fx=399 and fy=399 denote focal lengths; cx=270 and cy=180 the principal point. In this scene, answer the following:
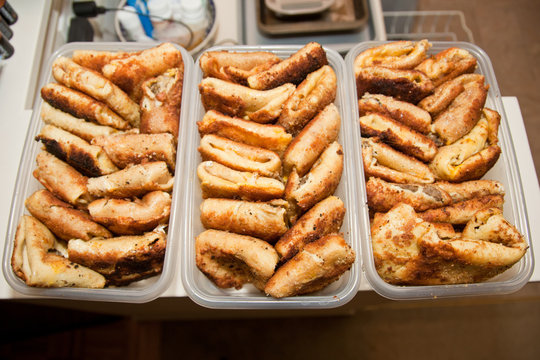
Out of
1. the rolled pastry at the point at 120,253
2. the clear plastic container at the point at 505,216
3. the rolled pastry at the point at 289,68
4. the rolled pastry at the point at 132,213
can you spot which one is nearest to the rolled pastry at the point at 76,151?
the rolled pastry at the point at 132,213

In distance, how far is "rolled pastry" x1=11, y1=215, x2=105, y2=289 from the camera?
101 centimetres

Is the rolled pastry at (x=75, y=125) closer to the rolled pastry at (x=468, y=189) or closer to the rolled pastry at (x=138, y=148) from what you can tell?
the rolled pastry at (x=138, y=148)

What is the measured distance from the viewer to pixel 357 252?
107 cm

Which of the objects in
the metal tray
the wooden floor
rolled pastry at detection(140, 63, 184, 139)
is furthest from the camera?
the wooden floor

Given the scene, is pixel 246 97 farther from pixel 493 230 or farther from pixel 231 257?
pixel 493 230

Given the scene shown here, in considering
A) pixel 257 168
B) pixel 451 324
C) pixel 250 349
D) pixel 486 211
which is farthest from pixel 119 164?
pixel 451 324

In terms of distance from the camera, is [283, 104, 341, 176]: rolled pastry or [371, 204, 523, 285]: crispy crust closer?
[371, 204, 523, 285]: crispy crust

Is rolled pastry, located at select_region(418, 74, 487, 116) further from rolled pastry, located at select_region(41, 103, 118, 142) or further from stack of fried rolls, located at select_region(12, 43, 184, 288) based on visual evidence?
rolled pastry, located at select_region(41, 103, 118, 142)

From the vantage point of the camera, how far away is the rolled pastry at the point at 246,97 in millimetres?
1169

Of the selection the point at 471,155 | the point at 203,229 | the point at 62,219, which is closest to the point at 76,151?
the point at 62,219

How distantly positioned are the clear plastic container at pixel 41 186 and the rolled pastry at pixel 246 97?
0.38 feet

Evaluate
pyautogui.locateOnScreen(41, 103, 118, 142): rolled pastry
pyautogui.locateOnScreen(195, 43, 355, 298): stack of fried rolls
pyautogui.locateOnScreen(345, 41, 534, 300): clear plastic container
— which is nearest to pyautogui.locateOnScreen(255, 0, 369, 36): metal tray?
pyautogui.locateOnScreen(345, 41, 534, 300): clear plastic container

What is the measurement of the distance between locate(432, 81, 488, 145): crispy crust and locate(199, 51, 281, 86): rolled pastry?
545mm

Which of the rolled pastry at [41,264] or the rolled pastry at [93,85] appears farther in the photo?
the rolled pastry at [93,85]
